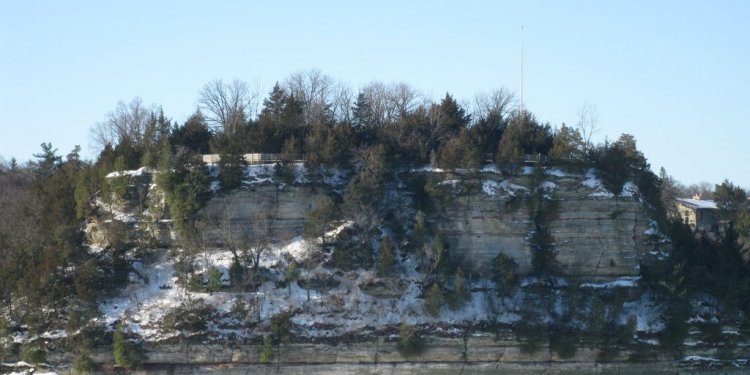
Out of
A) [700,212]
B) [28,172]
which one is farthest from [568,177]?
[28,172]

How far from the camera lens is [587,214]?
4741 centimetres

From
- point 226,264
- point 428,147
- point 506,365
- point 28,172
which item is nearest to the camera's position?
point 506,365

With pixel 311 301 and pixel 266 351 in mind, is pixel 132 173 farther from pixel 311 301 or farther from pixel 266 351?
pixel 266 351

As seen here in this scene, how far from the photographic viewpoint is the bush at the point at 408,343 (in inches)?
1645

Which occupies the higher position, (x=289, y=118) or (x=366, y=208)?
(x=289, y=118)

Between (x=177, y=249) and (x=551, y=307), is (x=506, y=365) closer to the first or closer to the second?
(x=551, y=307)

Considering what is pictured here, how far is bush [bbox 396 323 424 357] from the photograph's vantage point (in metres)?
41.8

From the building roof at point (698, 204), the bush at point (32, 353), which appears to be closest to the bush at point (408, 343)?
the bush at point (32, 353)

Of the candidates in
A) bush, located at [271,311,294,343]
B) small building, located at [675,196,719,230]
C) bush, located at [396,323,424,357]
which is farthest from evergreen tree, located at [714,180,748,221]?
bush, located at [271,311,294,343]

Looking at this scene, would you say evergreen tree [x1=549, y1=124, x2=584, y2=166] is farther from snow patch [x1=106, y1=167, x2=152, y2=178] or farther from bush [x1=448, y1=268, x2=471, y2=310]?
snow patch [x1=106, y1=167, x2=152, y2=178]

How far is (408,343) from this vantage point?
137 ft

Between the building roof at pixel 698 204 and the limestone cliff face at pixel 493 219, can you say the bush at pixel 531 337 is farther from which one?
the building roof at pixel 698 204

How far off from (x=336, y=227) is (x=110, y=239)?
35.4 ft

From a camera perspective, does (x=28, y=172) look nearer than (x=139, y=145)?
No
